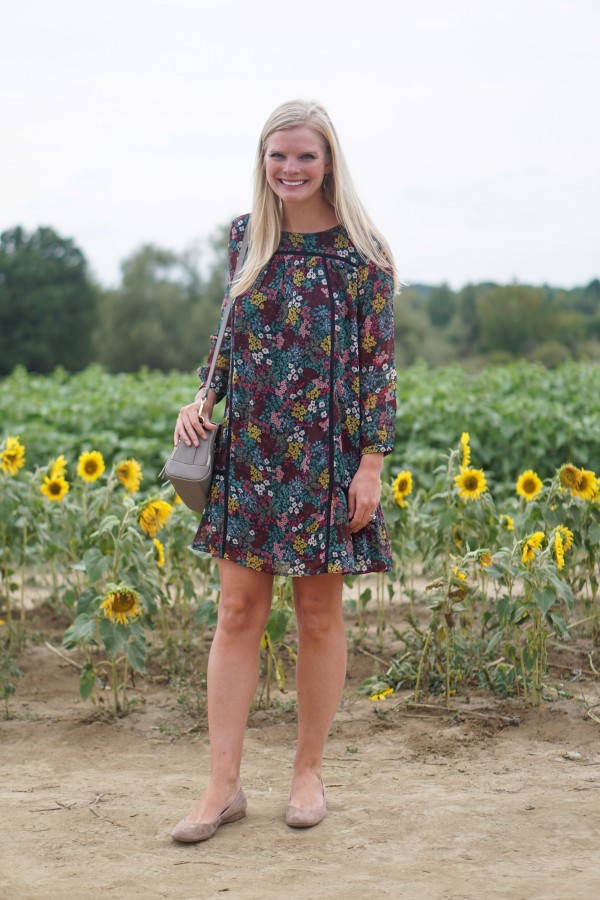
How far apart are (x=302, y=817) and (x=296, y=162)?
1.52 metres

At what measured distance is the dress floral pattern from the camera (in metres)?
2.59

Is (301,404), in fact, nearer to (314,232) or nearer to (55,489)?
(314,232)

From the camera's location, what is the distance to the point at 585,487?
11.9ft

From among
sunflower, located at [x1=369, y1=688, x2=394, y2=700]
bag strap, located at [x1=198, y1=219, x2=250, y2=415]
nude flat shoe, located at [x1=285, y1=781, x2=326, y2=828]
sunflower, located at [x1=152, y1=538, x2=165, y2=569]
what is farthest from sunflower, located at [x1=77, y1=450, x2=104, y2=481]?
nude flat shoe, located at [x1=285, y1=781, x2=326, y2=828]

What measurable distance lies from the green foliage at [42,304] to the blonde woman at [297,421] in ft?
126

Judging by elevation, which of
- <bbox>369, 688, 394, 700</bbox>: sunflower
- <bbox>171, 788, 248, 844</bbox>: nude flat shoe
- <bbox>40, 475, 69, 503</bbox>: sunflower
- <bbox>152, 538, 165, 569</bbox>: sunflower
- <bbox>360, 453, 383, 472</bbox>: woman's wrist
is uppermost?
<bbox>360, 453, 383, 472</bbox>: woman's wrist

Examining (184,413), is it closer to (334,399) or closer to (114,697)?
(334,399)

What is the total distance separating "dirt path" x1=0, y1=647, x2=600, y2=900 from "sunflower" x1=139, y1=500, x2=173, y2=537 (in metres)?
0.57

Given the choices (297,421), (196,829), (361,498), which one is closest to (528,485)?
(361,498)

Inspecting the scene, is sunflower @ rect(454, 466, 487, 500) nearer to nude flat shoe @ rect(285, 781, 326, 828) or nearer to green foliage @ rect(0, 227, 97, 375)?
nude flat shoe @ rect(285, 781, 326, 828)

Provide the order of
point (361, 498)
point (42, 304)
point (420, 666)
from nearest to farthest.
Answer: point (361, 498) → point (420, 666) → point (42, 304)

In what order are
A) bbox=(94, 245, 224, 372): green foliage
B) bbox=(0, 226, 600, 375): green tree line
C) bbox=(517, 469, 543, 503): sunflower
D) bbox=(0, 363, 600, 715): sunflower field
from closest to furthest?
bbox=(0, 363, 600, 715): sunflower field < bbox=(517, 469, 543, 503): sunflower < bbox=(0, 226, 600, 375): green tree line < bbox=(94, 245, 224, 372): green foliage

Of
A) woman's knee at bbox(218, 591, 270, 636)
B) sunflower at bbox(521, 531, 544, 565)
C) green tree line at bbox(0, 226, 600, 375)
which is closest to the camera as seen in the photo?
woman's knee at bbox(218, 591, 270, 636)

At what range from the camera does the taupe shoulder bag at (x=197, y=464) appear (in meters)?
2.60
